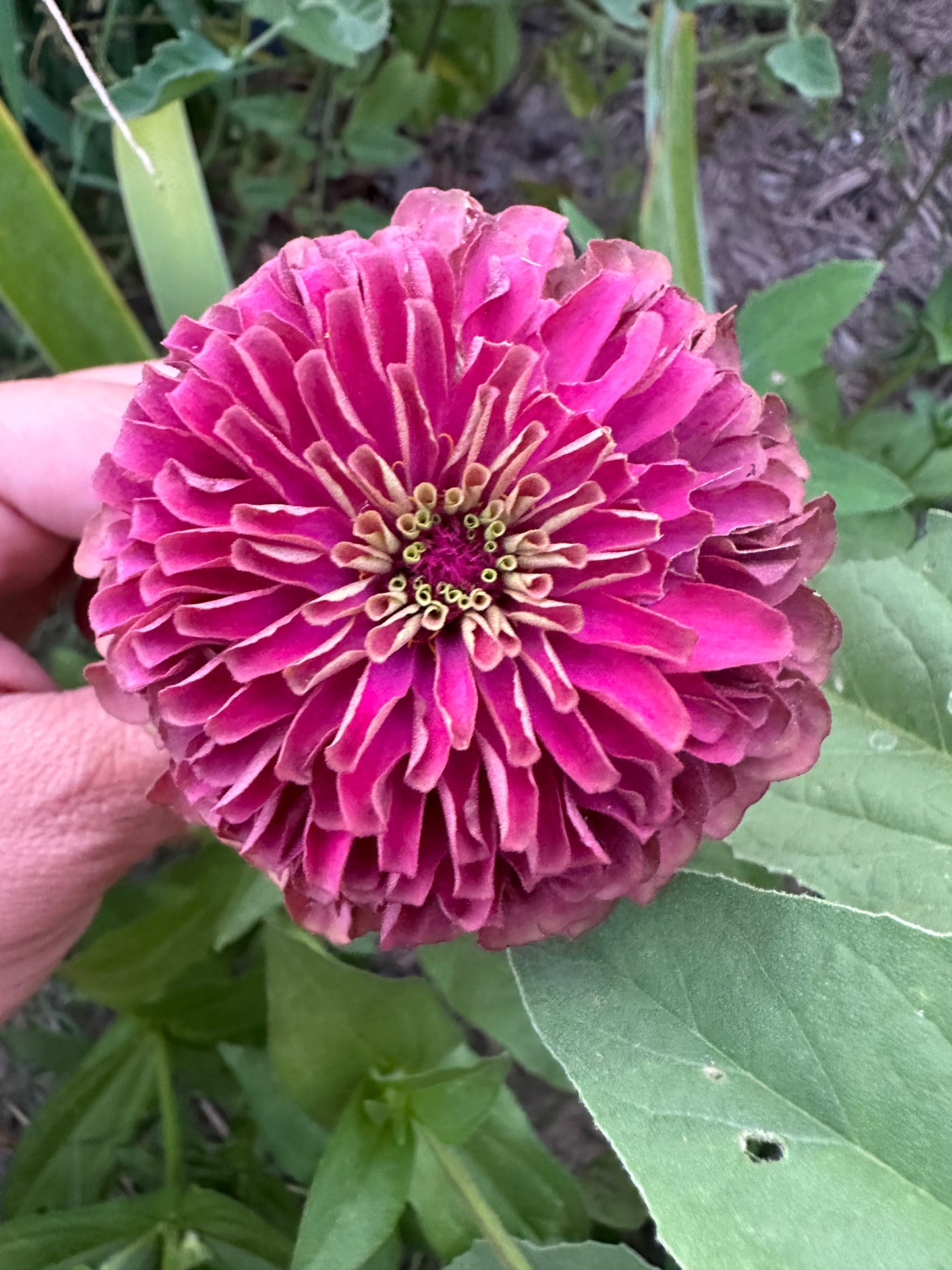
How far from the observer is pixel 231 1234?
560 mm

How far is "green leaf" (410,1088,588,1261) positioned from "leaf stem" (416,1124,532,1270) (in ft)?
0.05

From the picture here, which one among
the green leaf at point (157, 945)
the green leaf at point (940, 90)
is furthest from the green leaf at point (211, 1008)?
the green leaf at point (940, 90)

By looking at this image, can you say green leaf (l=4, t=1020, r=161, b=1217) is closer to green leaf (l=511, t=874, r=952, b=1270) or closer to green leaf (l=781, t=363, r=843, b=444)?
green leaf (l=511, t=874, r=952, b=1270)

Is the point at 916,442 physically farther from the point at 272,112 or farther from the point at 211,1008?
the point at 211,1008

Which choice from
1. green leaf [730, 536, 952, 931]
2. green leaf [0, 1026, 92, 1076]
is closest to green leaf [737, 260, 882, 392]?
green leaf [730, 536, 952, 931]

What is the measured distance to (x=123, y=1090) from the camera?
2.18ft

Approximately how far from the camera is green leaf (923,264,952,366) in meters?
0.73

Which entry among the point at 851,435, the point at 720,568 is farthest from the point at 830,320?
the point at 720,568

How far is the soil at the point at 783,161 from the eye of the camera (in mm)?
876

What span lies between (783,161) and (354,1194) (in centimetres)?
89

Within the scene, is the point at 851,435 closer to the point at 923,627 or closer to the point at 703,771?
the point at 923,627

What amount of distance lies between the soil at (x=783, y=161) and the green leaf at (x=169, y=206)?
291mm

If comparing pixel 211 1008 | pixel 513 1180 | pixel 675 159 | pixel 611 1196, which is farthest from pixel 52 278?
pixel 611 1196

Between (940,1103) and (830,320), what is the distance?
1.41 ft
